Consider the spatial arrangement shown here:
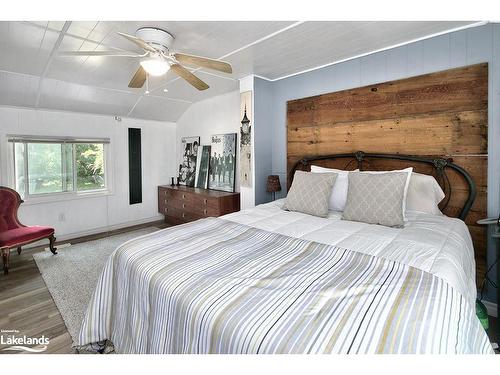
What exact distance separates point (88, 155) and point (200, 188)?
194cm

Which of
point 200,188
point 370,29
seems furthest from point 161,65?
point 200,188

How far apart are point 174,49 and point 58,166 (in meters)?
2.97

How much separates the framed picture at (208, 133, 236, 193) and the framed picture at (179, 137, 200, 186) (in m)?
0.49

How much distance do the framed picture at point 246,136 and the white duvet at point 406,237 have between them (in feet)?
3.70

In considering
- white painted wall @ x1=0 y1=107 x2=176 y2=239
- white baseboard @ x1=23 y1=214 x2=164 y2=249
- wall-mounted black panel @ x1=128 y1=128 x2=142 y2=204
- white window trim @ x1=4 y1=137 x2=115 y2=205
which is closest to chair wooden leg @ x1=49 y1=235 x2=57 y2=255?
white baseboard @ x1=23 y1=214 x2=164 y2=249

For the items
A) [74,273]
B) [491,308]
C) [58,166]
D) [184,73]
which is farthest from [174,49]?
[491,308]

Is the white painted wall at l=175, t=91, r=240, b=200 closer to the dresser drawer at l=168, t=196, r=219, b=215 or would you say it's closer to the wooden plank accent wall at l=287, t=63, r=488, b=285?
the dresser drawer at l=168, t=196, r=219, b=215

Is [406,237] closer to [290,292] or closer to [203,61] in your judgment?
[290,292]

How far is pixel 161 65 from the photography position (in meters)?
2.07

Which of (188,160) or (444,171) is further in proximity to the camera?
(188,160)

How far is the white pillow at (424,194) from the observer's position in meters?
2.18

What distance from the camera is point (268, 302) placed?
963mm

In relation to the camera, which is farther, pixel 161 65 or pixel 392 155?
pixel 392 155

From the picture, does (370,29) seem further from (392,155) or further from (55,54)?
(55,54)
